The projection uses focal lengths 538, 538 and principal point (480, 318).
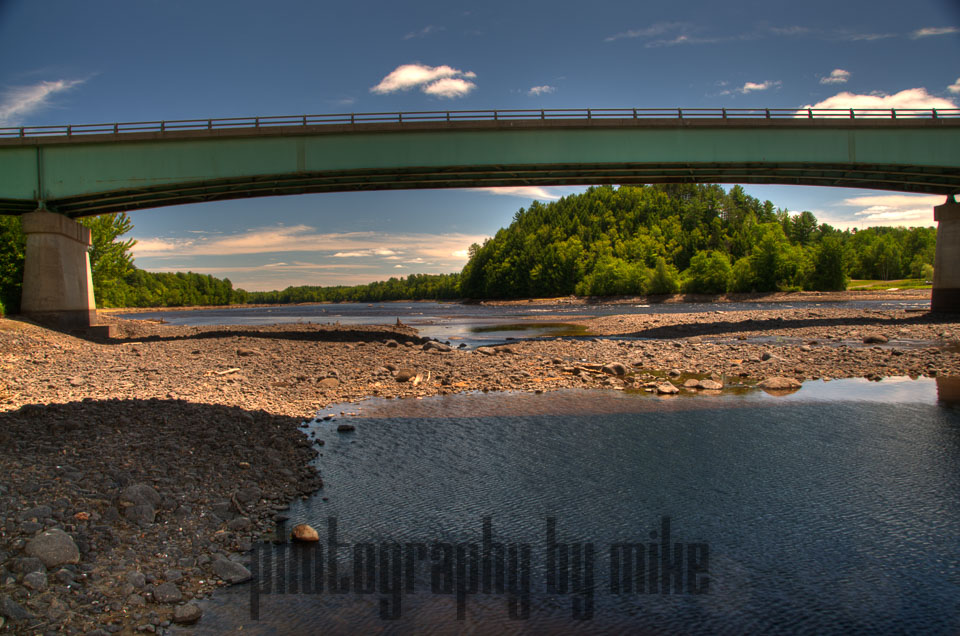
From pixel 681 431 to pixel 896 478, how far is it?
4.23 meters

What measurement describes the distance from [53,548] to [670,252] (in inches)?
6437

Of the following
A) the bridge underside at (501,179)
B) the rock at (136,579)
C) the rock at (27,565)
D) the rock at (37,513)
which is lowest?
the rock at (136,579)

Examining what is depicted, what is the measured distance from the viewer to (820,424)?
13.3m

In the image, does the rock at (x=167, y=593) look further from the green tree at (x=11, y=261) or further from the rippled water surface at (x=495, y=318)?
the green tree at (x=11, y=261)

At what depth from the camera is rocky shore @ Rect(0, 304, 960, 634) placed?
6.19 m

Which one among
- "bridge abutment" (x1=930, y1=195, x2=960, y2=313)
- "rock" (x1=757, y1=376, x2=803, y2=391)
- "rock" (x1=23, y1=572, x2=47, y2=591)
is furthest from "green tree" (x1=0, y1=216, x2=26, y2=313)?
"bridge abutment" (x1=930, y1=195, x2=960, y2=313)

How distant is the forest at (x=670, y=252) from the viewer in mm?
104562

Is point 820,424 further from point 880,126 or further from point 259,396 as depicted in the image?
point 880,126

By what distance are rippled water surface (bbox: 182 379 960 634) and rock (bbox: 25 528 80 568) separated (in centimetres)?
182

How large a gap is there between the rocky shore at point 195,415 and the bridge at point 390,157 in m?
8.24

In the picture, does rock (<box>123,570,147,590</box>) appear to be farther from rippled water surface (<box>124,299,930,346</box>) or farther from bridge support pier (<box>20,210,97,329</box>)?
bridge support pier (<box>20,210,97,329</box>)

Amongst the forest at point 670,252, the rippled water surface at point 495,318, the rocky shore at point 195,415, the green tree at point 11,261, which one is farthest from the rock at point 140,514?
the forest at point 670,252

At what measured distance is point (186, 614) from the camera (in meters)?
Result: 5.71

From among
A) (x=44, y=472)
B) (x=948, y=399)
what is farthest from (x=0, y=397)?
A: (x=948, y=399)
